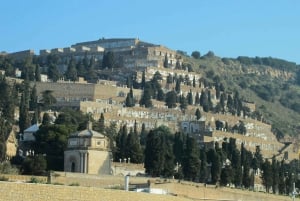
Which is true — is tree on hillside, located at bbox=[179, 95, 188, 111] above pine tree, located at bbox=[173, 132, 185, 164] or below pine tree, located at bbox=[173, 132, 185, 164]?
above

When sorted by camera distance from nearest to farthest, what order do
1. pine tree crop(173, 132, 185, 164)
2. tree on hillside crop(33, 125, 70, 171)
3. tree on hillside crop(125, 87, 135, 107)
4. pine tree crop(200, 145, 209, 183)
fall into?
tree on hillside crop(33, 125, 70, 171), pine tree crop(200, 145, 209, 183), pine tree crop(173, 132, 185, 164), tree on hillside crop(125, 87, 135, 107)

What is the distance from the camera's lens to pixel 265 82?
151 meters

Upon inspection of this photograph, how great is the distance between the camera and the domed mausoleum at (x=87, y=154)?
53.2 m

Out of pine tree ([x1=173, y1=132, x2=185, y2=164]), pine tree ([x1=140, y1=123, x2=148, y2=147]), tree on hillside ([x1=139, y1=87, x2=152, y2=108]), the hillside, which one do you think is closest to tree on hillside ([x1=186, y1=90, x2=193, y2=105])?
tree on hillside ([x1=139, y1=87, x2=152, y2=108])

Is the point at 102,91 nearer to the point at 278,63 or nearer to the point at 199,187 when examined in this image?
the point at 199,187

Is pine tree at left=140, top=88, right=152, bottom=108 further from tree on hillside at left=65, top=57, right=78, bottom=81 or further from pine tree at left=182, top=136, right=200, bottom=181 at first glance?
pine tree at left=182, top=136, right=200, bottom=181

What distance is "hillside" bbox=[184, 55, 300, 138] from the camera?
4752 inches

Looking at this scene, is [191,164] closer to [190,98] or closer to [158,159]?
[158,159]

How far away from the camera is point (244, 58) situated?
6590 inches

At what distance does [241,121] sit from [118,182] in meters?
47.1

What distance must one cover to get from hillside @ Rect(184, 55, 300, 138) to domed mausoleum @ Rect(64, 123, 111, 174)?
182 feet

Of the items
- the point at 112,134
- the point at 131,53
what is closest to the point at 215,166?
the point at 112,134

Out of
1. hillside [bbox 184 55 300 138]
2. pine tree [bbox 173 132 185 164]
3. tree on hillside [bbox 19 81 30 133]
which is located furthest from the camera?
hillside [bbox 184 55 300 138]

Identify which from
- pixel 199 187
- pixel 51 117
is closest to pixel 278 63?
pixel 51 117
